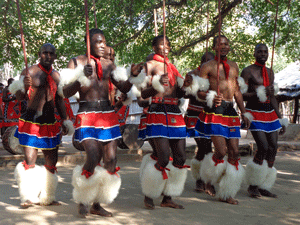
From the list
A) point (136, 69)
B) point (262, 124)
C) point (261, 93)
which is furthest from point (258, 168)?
point (136, 69)

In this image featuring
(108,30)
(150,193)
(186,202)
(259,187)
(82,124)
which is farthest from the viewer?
(108,30)

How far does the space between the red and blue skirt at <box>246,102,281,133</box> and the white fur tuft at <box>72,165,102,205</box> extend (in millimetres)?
2489

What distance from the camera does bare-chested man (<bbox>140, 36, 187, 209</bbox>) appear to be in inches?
194

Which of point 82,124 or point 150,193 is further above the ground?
point 82,124

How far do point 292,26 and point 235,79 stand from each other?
22.6ft

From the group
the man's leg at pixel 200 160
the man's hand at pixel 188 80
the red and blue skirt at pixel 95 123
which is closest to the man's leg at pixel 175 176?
the man's hand at pixel 188 80

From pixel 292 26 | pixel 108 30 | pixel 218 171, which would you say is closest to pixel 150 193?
pixel 218 171

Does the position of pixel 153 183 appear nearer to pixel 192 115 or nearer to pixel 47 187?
pixel 47 187

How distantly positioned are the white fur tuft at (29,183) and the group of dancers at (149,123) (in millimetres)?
11

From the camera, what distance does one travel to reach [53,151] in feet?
17.0

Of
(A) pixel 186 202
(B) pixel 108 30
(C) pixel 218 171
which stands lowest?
(A) pixel 186 202

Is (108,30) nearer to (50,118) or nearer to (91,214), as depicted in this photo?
(50,118)

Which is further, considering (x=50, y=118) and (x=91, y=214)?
(x=50, y=118)

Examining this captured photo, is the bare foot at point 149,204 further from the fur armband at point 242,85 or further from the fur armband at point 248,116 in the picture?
the fur armband at point 242,85
